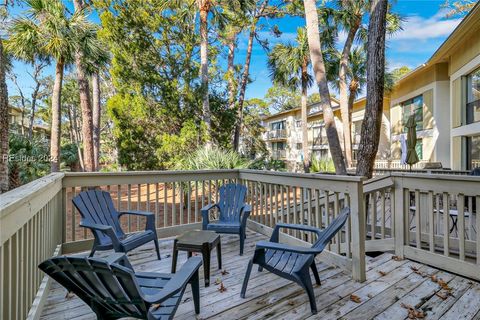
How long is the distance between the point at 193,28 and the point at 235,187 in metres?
8.81

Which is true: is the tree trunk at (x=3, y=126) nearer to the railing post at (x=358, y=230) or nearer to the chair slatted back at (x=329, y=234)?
the chair slatted back at (x=329, y=234)

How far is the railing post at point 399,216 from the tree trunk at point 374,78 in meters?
1.25

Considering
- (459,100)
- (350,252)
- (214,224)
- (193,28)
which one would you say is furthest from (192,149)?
(459,100)

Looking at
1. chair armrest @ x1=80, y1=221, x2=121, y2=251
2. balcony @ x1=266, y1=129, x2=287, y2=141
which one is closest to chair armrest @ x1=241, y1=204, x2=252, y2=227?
chair armrest @ x1=80, y1=221, x2=121, y2=251

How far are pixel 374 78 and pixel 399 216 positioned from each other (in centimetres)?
227

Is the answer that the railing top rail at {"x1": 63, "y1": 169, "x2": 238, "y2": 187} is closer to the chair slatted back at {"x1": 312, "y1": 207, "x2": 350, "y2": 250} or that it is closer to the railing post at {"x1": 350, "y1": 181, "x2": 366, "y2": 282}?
the railing post at {"x1": 350, "y1": 181, "x2": 366, "y2": 282}

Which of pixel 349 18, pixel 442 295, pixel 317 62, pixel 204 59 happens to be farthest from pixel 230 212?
pixel 349 18

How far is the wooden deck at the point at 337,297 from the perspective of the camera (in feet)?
7.44

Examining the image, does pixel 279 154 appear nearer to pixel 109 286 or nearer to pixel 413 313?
pixel 413 313

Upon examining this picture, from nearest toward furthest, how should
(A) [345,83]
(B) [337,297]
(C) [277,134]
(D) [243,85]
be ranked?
(B) [337,297], (D) [243,85], (A) [345,83], (C) [277,134]

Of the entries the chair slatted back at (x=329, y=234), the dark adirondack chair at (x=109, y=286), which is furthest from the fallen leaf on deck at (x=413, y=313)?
the dark adirondack chair at (x=109, y=286)

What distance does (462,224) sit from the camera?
2.74 meters

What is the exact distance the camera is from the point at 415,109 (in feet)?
45.0

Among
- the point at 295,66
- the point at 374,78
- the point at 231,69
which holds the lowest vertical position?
the point at 374,78
